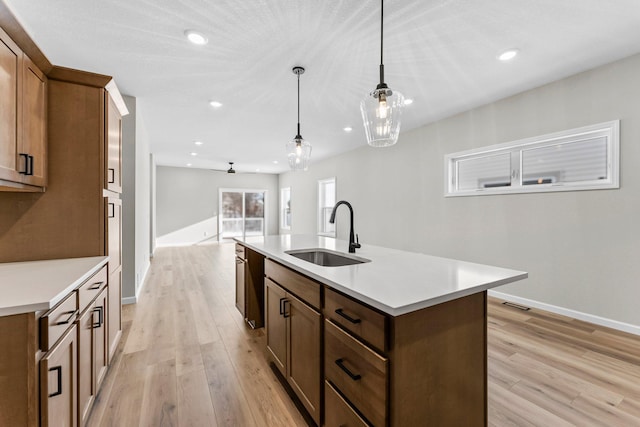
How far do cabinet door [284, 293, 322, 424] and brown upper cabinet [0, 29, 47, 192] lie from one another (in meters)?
1.61

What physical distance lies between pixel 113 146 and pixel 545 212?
427cm

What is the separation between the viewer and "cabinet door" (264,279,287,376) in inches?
70.9

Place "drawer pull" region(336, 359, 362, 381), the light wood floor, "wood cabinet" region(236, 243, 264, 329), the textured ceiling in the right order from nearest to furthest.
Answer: "drawer pull" region(336, 359, 362, 381)
the light wood floor
the textured ceiling
"wood cabinet" region(236, 243, 264, 329)

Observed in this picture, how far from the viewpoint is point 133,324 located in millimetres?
2836

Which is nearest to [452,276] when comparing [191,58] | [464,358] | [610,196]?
[464,358]

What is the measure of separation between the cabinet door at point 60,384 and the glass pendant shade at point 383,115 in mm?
2057

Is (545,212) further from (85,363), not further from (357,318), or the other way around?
(85,363)

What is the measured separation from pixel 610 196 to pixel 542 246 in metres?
0.77

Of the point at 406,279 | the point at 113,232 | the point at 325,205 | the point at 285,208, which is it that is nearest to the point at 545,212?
the point at 406,279

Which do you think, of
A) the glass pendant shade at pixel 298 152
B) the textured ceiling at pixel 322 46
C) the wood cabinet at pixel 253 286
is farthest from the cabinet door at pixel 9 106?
the glass pendant shade at pixel 298 152

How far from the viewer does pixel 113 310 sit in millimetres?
2131

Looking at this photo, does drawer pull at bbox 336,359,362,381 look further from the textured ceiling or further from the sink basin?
the textured ceiling

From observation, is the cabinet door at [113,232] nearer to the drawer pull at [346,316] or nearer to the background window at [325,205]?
the drawer pull at [346,316]

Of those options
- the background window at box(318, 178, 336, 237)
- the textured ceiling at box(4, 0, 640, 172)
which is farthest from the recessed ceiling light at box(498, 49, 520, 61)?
the background window at box(318, 178, 336, 237)
